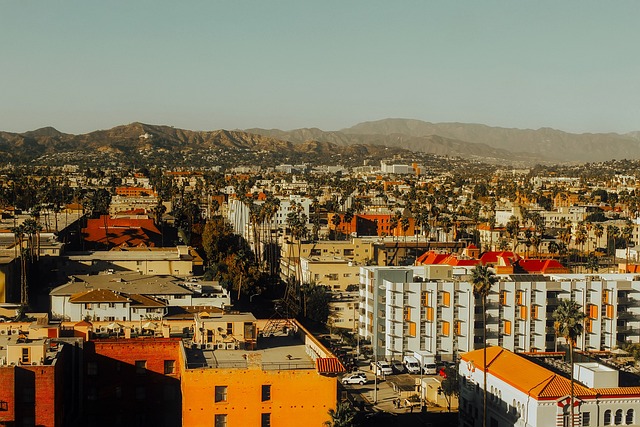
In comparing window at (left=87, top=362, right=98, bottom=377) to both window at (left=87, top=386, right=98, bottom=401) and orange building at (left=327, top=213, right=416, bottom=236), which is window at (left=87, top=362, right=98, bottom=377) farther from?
orange building at (left=327, top=213, right=416, bottom=236)

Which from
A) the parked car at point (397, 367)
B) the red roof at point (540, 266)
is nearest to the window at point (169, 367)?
the parked car at point (397, 367)

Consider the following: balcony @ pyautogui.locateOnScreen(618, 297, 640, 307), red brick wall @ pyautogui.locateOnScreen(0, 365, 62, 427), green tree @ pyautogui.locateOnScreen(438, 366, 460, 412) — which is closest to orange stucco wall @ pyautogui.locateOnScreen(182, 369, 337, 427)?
red brick wall @ pyautogui.locateOnScreen(0, 365, 62, 427)

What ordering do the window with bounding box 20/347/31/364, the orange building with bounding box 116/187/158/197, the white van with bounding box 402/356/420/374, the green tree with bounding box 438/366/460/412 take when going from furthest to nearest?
the orange building with bounding box 116/187/158/197
the white van with bounding box 402/356/420/374
the green tree with bounding box 438/366/460/412
the window with bounding box 20/347/31/364

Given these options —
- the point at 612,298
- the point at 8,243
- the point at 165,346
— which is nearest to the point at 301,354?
the point at 165,346

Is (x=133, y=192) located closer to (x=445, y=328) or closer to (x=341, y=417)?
(x=445, y=328)

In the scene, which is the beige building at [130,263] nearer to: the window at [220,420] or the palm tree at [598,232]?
the window at [220,420]

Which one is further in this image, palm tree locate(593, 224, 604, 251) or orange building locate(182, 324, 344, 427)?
palm tree locate(593, 224, 604, 251)
